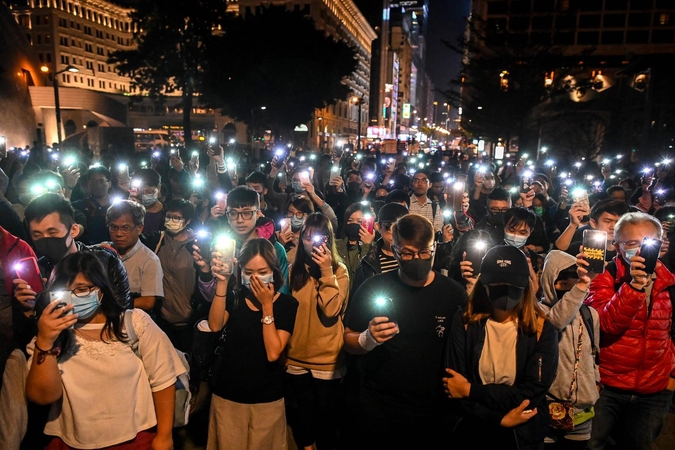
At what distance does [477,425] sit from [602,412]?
140cm

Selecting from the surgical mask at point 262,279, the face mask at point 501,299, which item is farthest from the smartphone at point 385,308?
the surgical mask at point 262,279

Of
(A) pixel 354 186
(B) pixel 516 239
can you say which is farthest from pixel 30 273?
(A) pixel 354 186

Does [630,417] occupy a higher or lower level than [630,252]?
lower

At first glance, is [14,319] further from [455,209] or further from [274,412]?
[455,209]

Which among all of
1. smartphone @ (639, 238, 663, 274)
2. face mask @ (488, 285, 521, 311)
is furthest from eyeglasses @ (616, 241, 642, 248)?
face mask @ (488, 285, 521, 311)

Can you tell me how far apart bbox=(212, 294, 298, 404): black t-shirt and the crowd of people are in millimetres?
11

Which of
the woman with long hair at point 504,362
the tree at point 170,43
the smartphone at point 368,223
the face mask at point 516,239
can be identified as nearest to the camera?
the woman with long hair at point 504,362

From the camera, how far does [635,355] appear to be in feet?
12.1

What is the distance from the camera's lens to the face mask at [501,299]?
9.74 feet

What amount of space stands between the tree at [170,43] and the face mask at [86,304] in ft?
146

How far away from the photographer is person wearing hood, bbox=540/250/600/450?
11.0 ft

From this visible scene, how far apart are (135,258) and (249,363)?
161 centimetres

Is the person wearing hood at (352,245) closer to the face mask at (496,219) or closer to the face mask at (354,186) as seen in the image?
the face mask at (496,219)

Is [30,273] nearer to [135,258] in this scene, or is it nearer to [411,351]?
[135,258]
